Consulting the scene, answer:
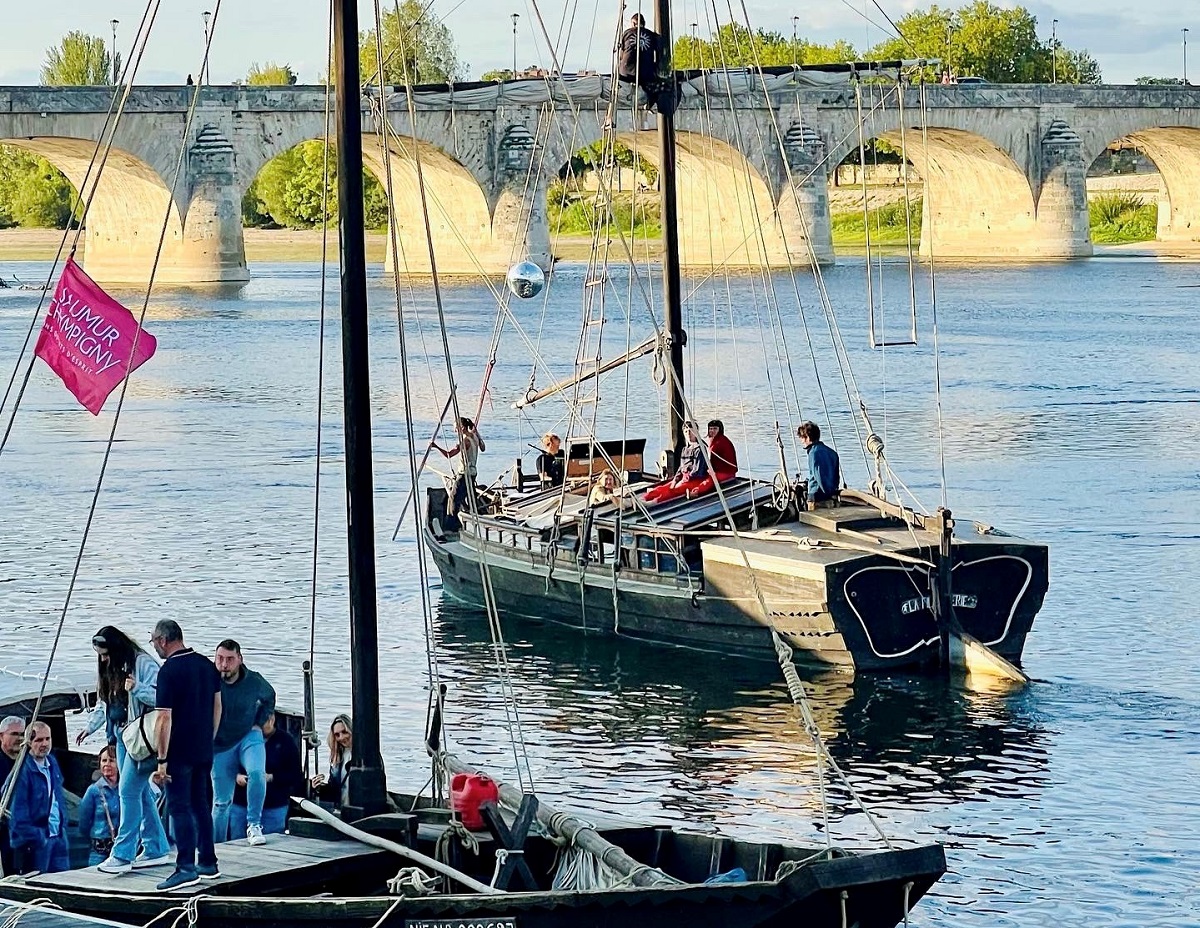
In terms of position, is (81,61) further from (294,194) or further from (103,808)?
(103,808)

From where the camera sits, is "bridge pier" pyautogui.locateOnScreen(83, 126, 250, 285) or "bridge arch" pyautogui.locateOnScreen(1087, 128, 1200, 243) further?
"bridge arch" pyautogui.locateOnScreen(1087, 128, 1200, 243)

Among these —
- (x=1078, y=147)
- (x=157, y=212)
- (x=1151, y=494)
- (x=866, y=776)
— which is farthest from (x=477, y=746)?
(x=1078, y=147)

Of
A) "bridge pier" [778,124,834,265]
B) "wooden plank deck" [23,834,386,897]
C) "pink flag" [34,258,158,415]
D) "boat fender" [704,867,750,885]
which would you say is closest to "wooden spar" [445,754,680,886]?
"boat fender" [704,867,750,885]

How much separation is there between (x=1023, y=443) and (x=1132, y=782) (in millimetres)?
24124

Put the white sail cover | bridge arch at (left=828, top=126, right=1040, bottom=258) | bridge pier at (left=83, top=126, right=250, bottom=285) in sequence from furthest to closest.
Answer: bridge arch at (left=828, top=126, right=1040, bottom=258)
bridge pier at (left=83, top=126, right=250, bottom=285)
the white sail cover

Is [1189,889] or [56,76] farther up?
[56,76]

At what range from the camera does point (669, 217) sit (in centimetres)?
2562

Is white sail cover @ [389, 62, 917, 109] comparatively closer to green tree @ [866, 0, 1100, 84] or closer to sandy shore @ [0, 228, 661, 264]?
sandy shore @ [0, 228, 661, 264]

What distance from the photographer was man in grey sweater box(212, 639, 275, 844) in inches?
481

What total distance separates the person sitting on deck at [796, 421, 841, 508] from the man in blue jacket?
11.7 m

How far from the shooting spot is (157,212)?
8675 cm

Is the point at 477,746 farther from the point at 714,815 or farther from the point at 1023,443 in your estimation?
the point at 1023,443

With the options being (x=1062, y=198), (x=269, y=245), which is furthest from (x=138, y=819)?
(x=269, y=245)

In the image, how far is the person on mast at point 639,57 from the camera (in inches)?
1005
